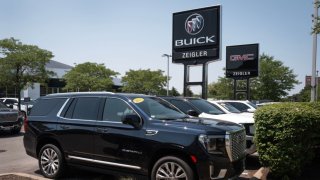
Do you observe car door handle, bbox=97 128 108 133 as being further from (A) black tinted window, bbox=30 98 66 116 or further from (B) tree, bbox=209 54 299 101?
(B) tree, bbox=209 54 299 101

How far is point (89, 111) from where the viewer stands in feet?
26.6

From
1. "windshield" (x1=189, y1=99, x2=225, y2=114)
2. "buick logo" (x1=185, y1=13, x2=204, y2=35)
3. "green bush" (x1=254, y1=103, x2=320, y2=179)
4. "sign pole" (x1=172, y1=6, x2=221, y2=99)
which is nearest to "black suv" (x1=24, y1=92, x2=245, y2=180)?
"green bush" (x1=254, y1=103, x2=320, y2=179)

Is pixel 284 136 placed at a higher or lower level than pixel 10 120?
higher

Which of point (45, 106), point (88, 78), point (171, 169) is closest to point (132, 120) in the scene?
point (171, 169)

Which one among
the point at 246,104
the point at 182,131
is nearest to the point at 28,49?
the point at 246,104

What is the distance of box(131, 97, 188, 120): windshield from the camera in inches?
294

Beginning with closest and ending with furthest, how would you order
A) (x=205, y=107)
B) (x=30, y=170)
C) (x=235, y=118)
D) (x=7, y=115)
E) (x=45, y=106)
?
1. (x=45, y=106)
2. (x=30, y=170)
3. (x=235, y=118)
4. (x=205, y=107)
5. (x=7, y=115)

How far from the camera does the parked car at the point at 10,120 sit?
1700 centimetres

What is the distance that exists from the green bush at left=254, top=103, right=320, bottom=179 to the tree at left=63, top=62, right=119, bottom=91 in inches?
1611

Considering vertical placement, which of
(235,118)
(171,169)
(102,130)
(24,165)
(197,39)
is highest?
(197,39)

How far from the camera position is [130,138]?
720 centimetres

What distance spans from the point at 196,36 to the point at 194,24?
59cm

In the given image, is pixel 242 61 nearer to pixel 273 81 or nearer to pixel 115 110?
pixel 115 110

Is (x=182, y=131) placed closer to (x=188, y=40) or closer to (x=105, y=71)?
(x=188, y=40)
